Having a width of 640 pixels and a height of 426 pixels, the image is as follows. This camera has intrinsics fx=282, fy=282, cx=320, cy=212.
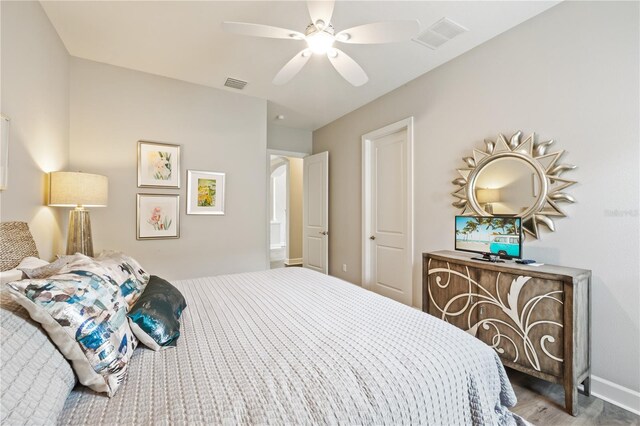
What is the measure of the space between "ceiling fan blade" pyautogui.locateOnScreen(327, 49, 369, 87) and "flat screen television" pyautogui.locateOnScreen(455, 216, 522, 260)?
145 cm

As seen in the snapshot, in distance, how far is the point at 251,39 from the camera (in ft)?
8.14

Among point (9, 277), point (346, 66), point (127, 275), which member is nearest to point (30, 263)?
point (9, 277)

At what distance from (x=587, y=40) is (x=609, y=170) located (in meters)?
0.92

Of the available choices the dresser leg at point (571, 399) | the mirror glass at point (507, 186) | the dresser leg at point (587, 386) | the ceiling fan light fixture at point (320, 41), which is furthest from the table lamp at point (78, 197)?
the dresser leg at point (587, 386)

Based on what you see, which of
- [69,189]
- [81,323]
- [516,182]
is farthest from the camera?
[516,182]

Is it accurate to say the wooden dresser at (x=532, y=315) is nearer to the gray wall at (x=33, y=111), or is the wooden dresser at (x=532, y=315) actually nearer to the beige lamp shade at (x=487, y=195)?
the beige lamp shade at (x=487, y=195)

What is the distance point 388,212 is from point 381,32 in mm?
2236

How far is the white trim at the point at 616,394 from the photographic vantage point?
1.71 metres

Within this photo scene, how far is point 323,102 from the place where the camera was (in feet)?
12.7

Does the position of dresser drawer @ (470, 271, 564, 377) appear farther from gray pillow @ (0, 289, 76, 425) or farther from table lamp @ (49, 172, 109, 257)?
table lamp @ (49, 172, 109, 257)

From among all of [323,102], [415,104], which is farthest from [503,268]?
[323,102]

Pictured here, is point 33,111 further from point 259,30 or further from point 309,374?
point 309,374

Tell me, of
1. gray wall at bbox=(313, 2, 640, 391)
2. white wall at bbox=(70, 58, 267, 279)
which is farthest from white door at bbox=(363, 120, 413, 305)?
white wall at bbox=(70, 58, 267, 279)

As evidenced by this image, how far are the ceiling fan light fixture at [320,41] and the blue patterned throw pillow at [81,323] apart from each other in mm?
1772
